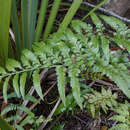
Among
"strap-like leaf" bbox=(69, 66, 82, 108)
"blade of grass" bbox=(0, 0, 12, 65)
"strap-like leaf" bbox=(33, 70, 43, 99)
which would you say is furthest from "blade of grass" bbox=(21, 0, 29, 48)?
"strap-like leaf" bbox=(69, 66, 82, 108)

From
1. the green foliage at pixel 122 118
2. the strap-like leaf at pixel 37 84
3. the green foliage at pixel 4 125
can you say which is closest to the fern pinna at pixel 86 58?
the strap-like leaf at pixel 37 84

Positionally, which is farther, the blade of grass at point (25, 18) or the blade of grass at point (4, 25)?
the blade of grass at point (25, 18)

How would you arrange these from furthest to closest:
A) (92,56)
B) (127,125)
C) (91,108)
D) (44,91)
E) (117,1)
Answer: (117,1), (44,91), (91,108), (127,125), (92,56)

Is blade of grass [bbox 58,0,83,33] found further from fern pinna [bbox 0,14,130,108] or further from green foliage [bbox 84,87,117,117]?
Answer: green foliage [bbox 84,87,117,117]

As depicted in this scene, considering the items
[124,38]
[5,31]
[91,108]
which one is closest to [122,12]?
[124,38]

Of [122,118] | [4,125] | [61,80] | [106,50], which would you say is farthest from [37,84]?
[122,118]

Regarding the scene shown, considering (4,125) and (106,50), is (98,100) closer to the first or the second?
(106,50)

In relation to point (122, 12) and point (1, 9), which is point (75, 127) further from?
point (122, 12)

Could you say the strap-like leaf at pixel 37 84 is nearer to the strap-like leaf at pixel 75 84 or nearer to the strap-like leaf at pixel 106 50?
the strap-like leaf at pixel 75 84

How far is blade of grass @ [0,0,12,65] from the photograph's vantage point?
93 centimetres

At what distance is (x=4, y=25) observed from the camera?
1020mm

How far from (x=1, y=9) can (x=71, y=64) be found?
1.45 ft

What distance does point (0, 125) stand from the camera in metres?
0.87

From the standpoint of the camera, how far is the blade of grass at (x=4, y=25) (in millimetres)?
933
